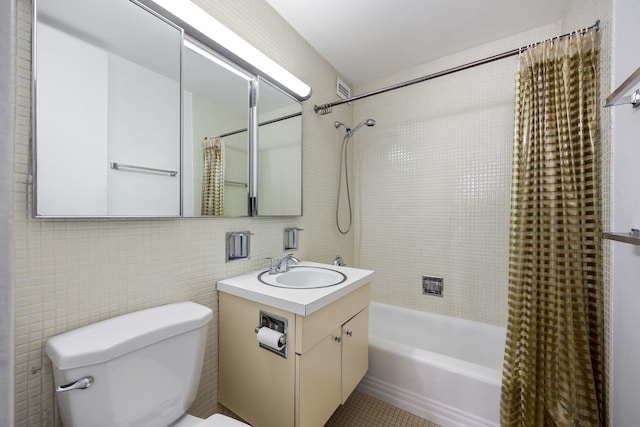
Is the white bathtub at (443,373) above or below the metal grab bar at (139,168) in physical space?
below

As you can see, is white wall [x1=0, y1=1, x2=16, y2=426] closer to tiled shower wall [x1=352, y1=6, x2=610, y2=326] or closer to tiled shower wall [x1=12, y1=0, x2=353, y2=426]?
tiled shower wall [x1=12, y1=0, x2=353, y2=426]

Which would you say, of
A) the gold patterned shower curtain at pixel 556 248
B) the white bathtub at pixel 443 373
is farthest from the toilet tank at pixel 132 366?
the gold patterned shower curtain at pixel 556 248

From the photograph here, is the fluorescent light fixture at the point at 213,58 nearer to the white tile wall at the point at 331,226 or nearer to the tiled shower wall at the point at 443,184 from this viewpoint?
the white tile wall at the point at 331,226

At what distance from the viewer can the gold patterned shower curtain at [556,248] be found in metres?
1.12

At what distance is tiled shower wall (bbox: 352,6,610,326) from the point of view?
1.86 meters

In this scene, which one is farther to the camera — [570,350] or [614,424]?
[570,350]

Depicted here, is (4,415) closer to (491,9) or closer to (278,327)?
(278,327)

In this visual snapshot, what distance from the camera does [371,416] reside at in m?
1.45

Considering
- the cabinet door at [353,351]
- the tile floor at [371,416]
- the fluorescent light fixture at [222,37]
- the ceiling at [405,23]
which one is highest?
the ceiling at [405,23]

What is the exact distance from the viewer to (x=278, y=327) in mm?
1043

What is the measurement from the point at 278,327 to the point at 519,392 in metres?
1.19

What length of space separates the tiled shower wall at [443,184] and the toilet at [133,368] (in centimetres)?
170

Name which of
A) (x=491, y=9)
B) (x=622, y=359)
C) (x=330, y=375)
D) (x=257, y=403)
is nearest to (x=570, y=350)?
(x=622, y=359)

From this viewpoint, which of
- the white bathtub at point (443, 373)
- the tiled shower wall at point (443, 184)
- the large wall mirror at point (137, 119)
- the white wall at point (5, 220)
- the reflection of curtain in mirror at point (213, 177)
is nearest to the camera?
the white wall at point (5, 220)
